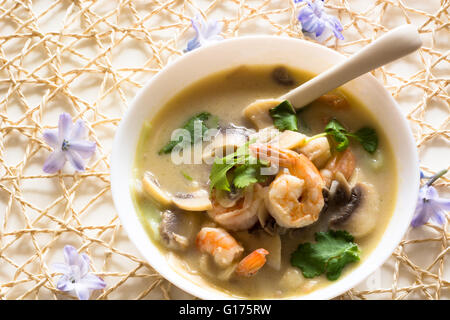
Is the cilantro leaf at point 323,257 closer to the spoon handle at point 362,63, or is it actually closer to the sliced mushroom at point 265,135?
the sliced mushroom at point 265,135

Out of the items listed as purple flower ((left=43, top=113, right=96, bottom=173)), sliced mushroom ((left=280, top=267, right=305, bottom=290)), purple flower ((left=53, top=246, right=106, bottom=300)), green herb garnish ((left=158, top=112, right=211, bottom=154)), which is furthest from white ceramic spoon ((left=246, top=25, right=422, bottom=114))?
purple flower ((left=53, top=246, right=106, bottom=300))

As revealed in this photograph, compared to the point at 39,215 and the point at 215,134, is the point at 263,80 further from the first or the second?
the point at 39,215

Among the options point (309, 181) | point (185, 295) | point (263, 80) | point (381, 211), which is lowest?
point (185, 295)

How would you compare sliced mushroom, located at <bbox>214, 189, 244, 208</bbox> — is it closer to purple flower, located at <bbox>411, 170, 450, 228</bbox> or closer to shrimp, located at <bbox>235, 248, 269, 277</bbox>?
shrimp, located at <bbox>235, 248, 269, 277</bbox>
